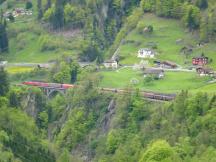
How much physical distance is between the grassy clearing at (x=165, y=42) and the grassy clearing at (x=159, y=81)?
622cm

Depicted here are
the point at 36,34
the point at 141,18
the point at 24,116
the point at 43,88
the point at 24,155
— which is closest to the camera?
the point at 24,155

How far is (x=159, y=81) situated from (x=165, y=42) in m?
18.9

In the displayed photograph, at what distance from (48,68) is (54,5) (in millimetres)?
28508

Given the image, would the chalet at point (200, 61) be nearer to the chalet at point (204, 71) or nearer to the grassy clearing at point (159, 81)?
the chalet at point (204, 71)

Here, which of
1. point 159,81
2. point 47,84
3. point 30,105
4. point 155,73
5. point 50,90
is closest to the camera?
point 159,81

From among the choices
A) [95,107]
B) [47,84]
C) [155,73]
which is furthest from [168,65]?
[47,84]

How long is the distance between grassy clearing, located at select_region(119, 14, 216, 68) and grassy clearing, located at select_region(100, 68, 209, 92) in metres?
6.22

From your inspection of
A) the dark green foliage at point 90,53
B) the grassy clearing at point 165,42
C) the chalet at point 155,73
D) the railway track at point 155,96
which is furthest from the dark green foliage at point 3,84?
the dark green foliage at point 90,53

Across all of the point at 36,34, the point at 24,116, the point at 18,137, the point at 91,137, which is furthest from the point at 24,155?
the point at 36,34

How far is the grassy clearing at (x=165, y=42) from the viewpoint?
14250 centimetres

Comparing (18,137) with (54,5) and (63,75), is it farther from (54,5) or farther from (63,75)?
(54,5)

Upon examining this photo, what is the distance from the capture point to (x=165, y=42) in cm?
14875

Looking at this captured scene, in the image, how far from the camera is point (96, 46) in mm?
161000

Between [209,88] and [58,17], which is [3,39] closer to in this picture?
[58,17]
